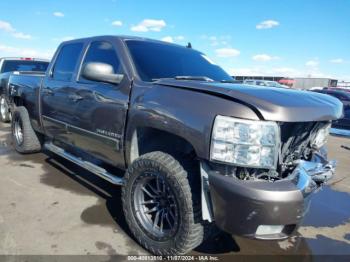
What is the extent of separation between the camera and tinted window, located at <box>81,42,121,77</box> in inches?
133

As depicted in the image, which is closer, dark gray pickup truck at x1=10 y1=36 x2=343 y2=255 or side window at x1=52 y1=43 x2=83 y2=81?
dark gray pickup truck at x1=10 y1=36 x2=343 y2=255

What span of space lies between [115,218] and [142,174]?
2.93ft

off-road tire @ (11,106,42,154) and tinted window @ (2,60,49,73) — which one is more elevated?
tinted window @ (2,60,49,73)

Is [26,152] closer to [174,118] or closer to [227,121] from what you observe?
[174,118]

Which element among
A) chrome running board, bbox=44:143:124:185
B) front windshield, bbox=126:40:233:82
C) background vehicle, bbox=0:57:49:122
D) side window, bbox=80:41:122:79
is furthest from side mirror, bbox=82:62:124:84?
background vehicle, bbox=0:57:49:122

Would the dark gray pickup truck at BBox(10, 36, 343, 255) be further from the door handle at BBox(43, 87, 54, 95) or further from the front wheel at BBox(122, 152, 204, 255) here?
the door handle at BBox(43, 87, 54, 95)

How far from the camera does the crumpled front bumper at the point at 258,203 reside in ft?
6.89

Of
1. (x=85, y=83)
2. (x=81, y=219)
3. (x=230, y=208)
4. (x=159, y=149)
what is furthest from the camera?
(x=85, y=83)

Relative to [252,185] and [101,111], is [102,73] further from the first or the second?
[252,185]

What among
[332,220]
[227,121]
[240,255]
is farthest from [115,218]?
[332,220]

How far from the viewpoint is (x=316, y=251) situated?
305cm

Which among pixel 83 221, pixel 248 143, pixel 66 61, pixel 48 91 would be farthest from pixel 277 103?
pixel 48 91

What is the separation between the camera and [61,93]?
4.07 metres

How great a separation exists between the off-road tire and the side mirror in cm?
271
